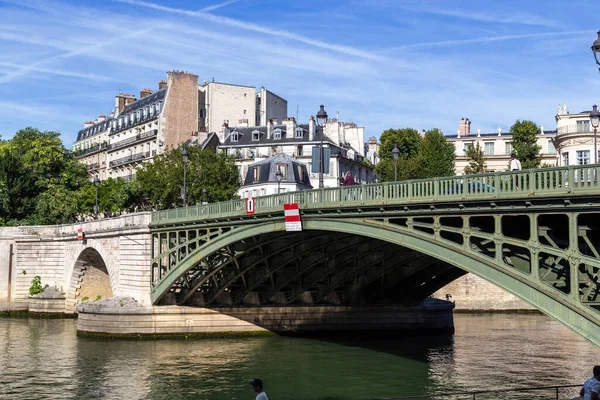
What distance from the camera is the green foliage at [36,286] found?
6097 centimetres

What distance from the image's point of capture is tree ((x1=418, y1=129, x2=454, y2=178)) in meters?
82.2

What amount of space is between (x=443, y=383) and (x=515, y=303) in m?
30.9

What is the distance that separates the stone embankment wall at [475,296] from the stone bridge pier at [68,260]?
23.8 metres

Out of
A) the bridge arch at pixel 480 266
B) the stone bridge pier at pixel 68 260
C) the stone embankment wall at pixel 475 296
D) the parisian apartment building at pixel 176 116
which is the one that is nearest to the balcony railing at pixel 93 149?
the parisian apartment building at pixel 176 116

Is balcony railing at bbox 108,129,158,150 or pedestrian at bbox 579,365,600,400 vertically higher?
balcony railing at bbox 108,129,158,150

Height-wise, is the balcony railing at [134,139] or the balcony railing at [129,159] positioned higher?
the balcony railing at [134,139]

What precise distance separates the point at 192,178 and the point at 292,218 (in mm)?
41409

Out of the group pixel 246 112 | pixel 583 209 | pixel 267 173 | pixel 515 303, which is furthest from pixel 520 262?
pixel 246 112

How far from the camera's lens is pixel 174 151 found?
74.9 meters

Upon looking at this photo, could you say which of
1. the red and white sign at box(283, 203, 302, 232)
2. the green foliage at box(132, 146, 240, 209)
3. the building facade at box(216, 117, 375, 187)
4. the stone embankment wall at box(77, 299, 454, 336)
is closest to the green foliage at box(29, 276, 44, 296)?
the green foliage at box(132, 146, 240, 209)

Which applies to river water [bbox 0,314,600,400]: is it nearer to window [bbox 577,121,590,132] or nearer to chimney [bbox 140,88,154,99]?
window [bbox 577,121,590,132]

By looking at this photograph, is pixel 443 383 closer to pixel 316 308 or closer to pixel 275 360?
pixel 275 360

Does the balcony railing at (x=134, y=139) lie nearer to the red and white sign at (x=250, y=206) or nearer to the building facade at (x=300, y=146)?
the building facade at (x=300, y=146)

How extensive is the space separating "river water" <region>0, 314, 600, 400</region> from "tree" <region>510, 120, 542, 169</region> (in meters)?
34.3
